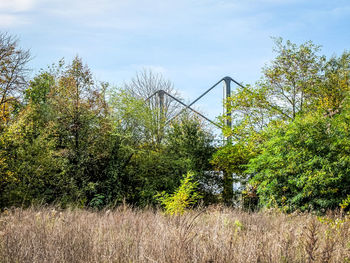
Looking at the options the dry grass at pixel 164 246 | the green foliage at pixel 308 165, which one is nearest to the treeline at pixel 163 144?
the green foliage at pixel 308 165

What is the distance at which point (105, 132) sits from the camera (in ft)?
40.9

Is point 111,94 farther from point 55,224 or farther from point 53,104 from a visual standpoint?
point 55,224

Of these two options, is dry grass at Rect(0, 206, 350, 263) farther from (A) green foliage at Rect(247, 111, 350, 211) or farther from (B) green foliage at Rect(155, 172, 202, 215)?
(A) green foliage at Rect(247, 111, 350, 211)

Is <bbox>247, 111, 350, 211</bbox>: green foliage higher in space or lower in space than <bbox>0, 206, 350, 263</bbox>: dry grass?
higher

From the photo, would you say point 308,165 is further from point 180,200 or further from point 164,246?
point 164,246

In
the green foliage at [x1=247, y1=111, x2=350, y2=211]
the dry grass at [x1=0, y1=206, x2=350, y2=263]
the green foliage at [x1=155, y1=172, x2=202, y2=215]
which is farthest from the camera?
the green foliage at [x1=247, y1=111, x2=350, y2=211]

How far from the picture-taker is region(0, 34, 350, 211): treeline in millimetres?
10008

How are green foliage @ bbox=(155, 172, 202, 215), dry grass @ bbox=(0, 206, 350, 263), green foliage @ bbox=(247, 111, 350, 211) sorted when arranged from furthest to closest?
green foliage @ bbox=(247, 111, 350, 211) → green foliage @ bbox=(155, 172, 202, 215) → dry grass @ bbox=(0, 206, 350, 263)

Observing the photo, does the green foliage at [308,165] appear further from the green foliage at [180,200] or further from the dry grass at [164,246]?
the dry grass at [164,246]

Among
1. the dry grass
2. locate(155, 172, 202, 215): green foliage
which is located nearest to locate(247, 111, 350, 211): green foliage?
locate(155, 172, 202, 215): green foliage

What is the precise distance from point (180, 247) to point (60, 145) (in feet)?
31.8

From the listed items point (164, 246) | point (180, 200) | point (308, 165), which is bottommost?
point (180, 200)

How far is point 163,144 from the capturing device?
1432 cm

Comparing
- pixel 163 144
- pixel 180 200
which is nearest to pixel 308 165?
pixel 180 200
